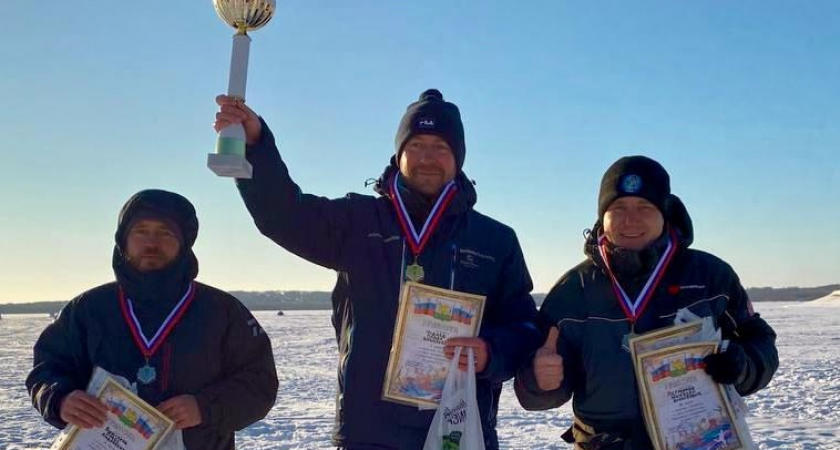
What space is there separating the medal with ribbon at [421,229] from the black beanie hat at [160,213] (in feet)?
3.67

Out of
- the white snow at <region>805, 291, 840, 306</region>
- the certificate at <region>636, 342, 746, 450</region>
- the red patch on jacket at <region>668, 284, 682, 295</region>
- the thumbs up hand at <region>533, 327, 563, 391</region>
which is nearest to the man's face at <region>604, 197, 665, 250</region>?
the red patch on jacket at <region>668, 284, 682, 295</region>

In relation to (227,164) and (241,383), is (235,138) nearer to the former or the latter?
(227,164)

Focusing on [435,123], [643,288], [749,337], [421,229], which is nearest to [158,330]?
[421,229]

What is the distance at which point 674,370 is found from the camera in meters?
3.36

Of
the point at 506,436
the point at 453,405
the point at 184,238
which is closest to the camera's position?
the point at 453,405

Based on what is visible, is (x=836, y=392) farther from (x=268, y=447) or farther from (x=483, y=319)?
(x=483, y=319)

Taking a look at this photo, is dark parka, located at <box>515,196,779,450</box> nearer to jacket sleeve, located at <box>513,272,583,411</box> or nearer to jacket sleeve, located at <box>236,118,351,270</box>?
jacket sleeve, located at <box>513,272,583,411</box>

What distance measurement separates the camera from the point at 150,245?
3791 mm

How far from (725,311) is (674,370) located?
406 millimetres

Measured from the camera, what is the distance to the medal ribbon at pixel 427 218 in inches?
137

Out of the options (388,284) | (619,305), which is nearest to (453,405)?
(388,284)

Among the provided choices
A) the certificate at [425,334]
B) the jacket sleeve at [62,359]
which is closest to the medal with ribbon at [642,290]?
the certificate at [425,334]

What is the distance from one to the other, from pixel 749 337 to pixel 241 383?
94.2 inches

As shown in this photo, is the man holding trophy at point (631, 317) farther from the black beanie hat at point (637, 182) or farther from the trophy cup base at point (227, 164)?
the trophy cup base at point (227, 164)
